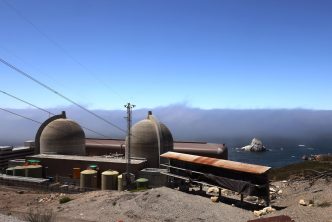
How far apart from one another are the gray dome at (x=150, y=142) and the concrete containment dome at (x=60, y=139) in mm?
10480

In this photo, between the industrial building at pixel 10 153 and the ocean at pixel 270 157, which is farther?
the ocean at pixel 270 157

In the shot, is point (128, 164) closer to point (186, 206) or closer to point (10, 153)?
point (186, 206)

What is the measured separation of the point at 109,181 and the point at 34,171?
10.8 m

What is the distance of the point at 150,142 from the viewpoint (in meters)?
48.3

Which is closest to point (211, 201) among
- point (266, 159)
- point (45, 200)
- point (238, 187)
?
point (238, 187)

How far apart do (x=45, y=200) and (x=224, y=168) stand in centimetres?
1666

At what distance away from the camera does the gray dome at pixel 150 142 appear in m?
48.2

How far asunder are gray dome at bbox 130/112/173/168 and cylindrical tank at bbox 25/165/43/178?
39.0 feet

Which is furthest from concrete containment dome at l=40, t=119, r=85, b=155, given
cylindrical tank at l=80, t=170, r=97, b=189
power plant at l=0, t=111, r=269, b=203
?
cylindrical tank at l=80, t=170, r=97, b=189

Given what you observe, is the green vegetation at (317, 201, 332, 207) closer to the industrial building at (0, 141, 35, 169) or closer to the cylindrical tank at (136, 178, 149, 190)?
the cylindrical tank at (136, 178, 149, 190)

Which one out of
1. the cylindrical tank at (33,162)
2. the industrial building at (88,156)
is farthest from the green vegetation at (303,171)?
the cylindrical tank at (33,162)

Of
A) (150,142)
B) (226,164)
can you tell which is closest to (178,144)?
(150,142)

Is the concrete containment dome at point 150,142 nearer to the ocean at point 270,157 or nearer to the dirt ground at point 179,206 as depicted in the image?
the dirt ground at point 179,206

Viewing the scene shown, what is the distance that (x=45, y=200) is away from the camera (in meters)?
33.7
